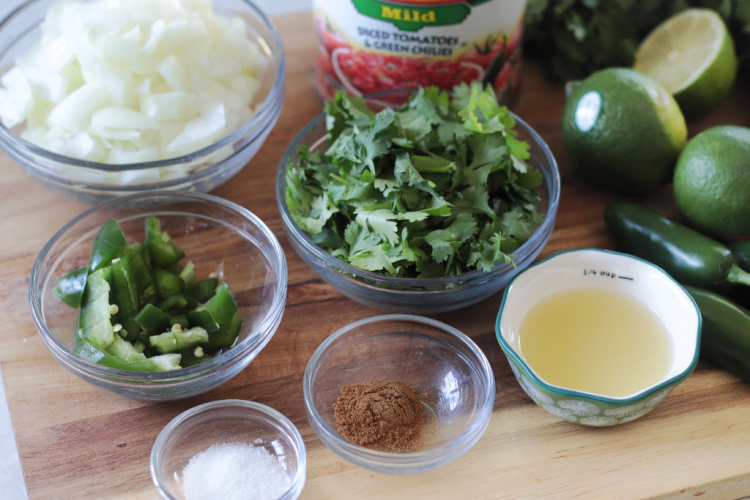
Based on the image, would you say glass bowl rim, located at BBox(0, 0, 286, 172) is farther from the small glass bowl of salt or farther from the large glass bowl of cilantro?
the small glass bowl of salt

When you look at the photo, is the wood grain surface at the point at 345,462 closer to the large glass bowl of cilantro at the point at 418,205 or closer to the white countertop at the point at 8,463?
the white countertop at the point at 8,463

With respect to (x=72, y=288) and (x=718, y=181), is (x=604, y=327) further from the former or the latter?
(x=72, y=288)

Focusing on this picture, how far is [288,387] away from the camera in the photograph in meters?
1.34

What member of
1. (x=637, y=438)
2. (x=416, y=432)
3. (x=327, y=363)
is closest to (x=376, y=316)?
(x=327, y=363)

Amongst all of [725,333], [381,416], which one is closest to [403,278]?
[381,416]

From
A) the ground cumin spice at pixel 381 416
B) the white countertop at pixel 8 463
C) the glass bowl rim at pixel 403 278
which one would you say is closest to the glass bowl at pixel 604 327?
the glass bowl rim at pixel 403 278

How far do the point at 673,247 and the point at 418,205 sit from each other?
556mm

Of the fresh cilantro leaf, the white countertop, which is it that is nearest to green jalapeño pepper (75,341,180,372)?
the white countertop

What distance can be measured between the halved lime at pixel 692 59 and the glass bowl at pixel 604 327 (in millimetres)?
640

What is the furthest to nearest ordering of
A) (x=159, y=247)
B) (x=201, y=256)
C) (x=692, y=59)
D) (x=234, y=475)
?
(x=692, y=59) → (x=201, y=256) → (x=159, y=247) → (x=234, y=475)

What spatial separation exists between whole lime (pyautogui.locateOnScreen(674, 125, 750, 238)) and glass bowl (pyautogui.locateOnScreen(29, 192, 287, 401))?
0.87 metres

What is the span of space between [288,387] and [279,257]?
25cm

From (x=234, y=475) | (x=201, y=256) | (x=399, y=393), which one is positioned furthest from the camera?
(x=201, y=256)

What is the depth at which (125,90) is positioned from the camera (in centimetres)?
150
